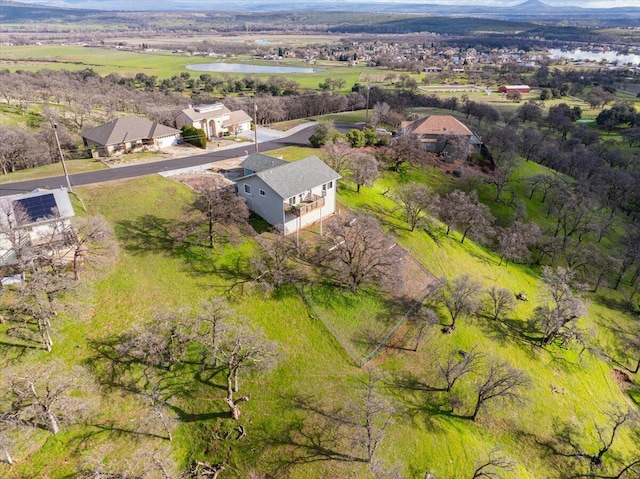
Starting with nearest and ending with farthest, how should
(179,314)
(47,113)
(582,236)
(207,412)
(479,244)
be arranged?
(207,412), (179,314), (479,244), (582,236), (47,113)

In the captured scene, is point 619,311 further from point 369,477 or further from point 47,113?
point 47,113

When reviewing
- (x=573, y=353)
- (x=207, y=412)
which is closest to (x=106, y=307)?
(x=207, y=412)

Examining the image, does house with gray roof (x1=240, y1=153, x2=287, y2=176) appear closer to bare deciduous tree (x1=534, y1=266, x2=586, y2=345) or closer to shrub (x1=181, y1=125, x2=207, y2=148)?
shrub (x1=181, y1=125, x2=207, y2=148)

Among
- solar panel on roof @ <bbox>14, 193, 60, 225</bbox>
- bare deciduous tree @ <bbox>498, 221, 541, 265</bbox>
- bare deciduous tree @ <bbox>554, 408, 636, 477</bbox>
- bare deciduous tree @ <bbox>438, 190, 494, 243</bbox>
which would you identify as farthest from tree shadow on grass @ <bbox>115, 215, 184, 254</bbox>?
bare deciduous tree @ <bbox>498, 221, 541, 265</bbox>

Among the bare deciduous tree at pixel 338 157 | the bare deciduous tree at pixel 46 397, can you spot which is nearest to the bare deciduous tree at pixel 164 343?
the bare deciduous tree at pixel 46 397

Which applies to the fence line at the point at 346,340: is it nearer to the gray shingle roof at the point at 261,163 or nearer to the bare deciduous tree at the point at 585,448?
the gray shingle roof at the point at 261,163

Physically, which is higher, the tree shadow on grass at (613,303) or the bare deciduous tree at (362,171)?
the bare deciduous tree at (362,171)

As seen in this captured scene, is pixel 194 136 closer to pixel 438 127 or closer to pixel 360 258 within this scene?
pixel 360 258
